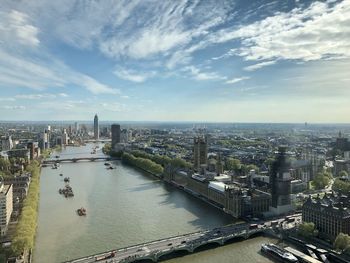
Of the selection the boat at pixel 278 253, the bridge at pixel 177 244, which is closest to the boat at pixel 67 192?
the bridge at pixel 177 244

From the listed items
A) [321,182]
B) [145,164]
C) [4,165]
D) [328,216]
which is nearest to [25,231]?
[328,216]

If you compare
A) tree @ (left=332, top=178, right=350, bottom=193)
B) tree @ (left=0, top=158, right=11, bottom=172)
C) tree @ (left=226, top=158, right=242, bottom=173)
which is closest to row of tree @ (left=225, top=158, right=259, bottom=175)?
tree @ (left=226, top=158, right=242, bottom=173)

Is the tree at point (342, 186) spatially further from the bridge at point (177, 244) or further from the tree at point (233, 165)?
the tree at point (233, 165)

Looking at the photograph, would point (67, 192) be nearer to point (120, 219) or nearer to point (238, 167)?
point (120, 219)

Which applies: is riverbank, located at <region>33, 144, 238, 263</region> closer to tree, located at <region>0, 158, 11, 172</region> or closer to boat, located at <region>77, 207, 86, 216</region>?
boat, located at <region>77, 207, 86, 216</region>

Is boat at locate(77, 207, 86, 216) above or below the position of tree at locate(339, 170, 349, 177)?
below

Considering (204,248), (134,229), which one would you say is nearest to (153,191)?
(134,229)
